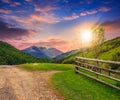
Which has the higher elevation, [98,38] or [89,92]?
[98,38]

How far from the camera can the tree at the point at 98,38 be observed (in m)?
86.9

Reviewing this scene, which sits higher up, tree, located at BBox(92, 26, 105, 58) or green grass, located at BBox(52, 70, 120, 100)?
tree, located at BBox(92, 26, 105, 58)

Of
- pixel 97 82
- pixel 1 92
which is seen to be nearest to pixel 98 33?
pixel 97 82

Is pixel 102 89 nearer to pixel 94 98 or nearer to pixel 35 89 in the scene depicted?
pixel 94 98

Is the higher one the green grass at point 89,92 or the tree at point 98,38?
the tree at point 98,38

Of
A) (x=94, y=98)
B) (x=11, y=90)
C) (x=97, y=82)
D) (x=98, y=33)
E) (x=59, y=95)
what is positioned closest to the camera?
(x=94, y=98)

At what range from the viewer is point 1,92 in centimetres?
1560

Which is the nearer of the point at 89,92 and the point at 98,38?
the point at 89,92

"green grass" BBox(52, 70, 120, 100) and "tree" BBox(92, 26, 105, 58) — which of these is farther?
"tree" BBox(92, 26, 105, 58)

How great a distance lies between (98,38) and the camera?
3477 inches

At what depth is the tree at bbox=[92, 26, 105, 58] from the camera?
8691cm

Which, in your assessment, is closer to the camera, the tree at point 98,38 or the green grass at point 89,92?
the green grass at point 89,92

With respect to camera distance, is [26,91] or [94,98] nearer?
[94,98]

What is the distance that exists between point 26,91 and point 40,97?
2109 mm
